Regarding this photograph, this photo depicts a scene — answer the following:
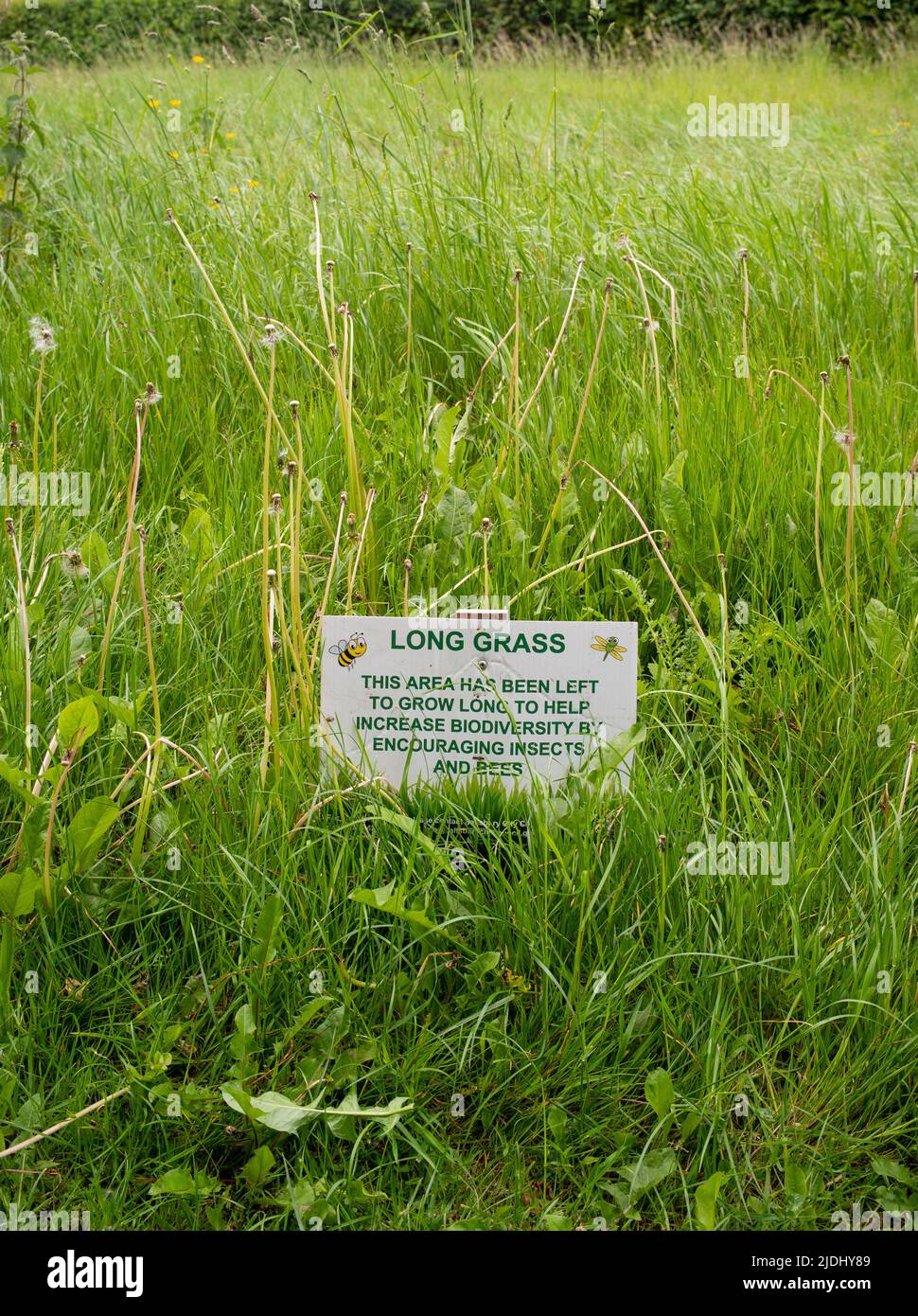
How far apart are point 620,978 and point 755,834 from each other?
1.11 ft

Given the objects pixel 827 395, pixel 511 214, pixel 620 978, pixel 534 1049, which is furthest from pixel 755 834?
pixel 511 214

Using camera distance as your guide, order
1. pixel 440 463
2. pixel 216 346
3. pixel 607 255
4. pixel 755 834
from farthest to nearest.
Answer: pixel 607 255
pixel 216 346
pixel 440 463
pixel 755 834

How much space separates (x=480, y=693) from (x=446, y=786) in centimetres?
16

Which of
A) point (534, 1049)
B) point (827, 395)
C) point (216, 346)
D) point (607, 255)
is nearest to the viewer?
point (534, 1049)

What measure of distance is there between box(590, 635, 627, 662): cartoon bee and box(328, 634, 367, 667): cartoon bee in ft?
1.25

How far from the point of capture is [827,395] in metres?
2.60

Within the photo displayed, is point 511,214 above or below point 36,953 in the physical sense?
above

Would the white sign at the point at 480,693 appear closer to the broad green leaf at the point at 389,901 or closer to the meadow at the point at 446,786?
the meadow at the point at 446,786

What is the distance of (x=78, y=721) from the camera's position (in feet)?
5.05

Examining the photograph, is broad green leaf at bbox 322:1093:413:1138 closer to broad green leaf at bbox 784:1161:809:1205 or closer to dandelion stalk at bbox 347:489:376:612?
broad green leaf at bbox 784:1161:809:1205

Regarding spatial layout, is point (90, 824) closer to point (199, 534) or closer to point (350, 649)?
point (350, 649)

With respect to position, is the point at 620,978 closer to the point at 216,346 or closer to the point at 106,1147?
the point at 106,1147
